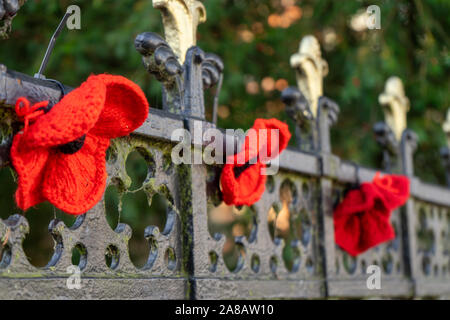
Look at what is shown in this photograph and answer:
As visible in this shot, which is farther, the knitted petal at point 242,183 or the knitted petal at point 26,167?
the knitted petal at point 242,183

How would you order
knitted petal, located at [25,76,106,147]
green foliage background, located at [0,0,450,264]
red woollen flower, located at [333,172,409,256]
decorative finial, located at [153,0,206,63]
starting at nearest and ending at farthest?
knitted petal, located at [25,76,106,147]
decorative finial, located at [153,0,206,63]
red woollen flower, located at [333,172,409,256]
green foliage background, located at [0,0,450,264]

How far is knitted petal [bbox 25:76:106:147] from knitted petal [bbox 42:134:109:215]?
112mm

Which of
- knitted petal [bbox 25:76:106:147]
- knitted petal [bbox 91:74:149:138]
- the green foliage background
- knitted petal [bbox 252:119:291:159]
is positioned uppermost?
the green foliage background

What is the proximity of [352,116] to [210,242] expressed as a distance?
4612 millimetres

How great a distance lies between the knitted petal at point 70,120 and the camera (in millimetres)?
1770

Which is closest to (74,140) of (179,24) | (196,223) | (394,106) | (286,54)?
(196,223)

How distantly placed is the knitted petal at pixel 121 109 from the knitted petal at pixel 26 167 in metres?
0.20

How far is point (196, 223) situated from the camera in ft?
7.98

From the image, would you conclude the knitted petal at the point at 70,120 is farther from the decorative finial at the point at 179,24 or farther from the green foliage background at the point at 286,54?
the green foliage background at the point at 286,54

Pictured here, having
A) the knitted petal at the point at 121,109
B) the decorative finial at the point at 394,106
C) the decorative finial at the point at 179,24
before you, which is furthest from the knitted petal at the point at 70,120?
the decorative finial at the point at 394,106

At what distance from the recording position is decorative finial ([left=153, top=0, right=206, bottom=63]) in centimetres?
253

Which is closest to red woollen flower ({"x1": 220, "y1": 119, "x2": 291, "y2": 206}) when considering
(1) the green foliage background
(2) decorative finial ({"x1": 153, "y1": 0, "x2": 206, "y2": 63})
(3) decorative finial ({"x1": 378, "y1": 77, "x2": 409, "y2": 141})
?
(2) decorative finial ({"x1": 153, "y1": 0, "x2": 206, "y2": 63})

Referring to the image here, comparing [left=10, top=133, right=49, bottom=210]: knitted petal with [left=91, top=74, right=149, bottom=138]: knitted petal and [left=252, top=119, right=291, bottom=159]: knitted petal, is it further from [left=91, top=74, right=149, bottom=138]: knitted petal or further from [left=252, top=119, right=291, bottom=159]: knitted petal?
[left=252, top=119, right=291, bottom=159]: knitted petal
